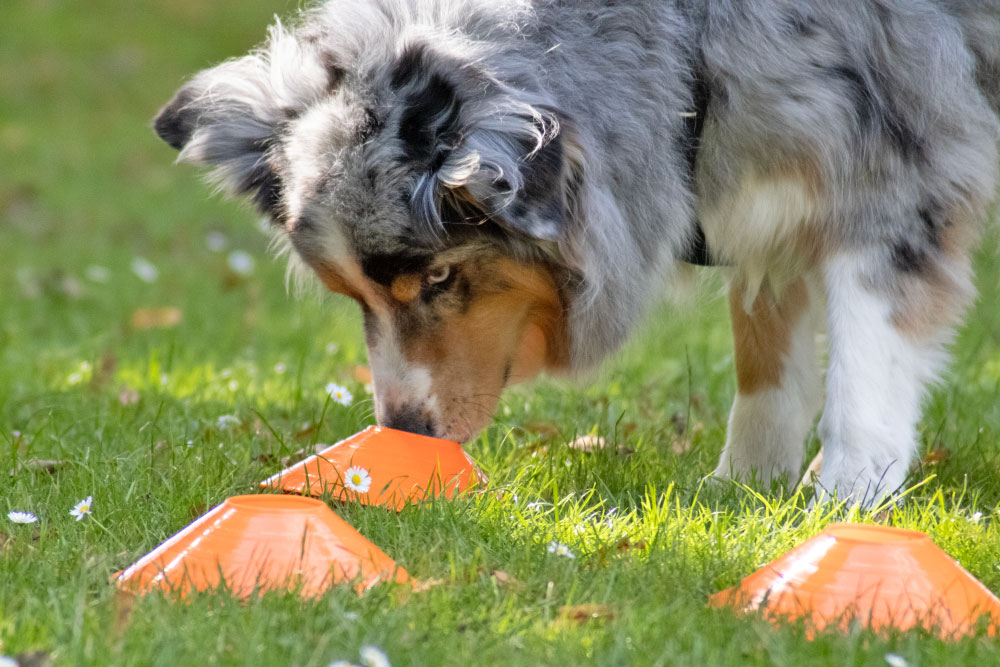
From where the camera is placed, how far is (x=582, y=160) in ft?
10.3

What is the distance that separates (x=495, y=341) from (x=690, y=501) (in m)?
0.74

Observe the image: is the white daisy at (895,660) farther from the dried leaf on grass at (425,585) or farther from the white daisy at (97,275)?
the white daisy at (97,275)

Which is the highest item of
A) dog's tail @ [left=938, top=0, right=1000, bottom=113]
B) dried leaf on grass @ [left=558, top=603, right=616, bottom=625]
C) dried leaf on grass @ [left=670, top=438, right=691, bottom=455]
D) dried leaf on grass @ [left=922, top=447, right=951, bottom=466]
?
dog's tail @ [left=938, top=0, right=1000, bottom=113]

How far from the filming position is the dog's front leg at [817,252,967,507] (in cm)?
337

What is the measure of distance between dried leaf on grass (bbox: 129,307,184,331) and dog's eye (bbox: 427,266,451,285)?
3657 millimetres

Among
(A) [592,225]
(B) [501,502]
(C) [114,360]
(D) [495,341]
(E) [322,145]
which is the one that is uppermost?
(E) [322,145]

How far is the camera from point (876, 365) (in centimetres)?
340

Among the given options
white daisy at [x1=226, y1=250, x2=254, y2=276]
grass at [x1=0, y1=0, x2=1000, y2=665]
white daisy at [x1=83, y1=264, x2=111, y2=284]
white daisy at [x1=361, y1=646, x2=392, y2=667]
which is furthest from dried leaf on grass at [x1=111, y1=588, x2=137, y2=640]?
white daisy at [x1=226, y1=250, x2=254, y2=276]

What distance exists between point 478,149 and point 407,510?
3.14ft

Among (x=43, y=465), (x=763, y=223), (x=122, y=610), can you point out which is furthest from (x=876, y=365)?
(x=43, y=465)

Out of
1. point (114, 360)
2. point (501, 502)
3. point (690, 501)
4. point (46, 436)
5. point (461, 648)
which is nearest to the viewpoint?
point (461, 648)

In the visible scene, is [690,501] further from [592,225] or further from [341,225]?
[341,225]

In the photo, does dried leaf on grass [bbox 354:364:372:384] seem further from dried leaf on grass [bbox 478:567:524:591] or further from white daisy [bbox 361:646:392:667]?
white daisy [bbox 361:646:392:667]

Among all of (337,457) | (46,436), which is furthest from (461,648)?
(46,436)
